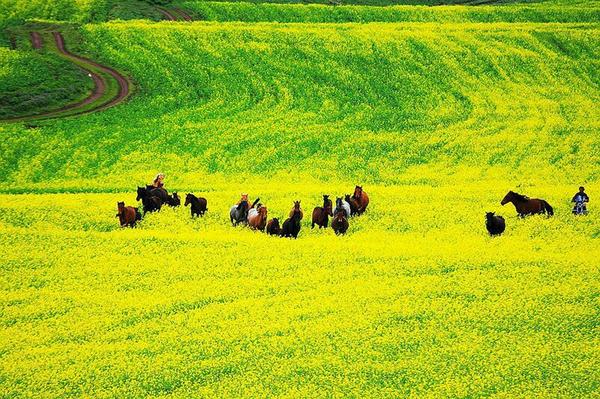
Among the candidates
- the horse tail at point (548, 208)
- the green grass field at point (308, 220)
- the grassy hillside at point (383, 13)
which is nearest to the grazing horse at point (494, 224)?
the green grass field at point (308, 220)

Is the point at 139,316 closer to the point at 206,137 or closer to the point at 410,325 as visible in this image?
the point at 410,325

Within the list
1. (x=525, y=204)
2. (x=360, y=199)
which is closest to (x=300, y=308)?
(x=360, y=199)

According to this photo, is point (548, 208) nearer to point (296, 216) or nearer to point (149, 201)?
point (296, 216)

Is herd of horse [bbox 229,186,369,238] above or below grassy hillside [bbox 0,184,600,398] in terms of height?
above

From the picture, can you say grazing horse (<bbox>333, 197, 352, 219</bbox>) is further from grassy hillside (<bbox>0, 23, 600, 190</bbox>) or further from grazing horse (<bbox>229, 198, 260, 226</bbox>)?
grassy hillside (<bbox>0, 23, 600, 190</bbox>)

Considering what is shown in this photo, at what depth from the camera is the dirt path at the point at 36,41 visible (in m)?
61.3

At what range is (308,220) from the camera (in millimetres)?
28906

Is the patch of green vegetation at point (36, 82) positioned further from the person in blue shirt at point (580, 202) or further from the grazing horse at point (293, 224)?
the person in blue shirt at point (580, 202)

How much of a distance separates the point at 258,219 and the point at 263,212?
0.39 meters

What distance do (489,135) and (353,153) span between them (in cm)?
972

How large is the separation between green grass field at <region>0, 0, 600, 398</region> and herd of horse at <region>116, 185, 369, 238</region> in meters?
0.48

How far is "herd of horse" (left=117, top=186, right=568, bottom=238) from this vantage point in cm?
2664

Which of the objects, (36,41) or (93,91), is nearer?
(93,91)

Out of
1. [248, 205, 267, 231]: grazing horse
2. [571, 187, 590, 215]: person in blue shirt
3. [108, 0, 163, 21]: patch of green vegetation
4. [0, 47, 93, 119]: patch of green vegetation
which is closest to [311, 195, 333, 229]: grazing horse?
[248, 205, 267, 231]: grazing horse
